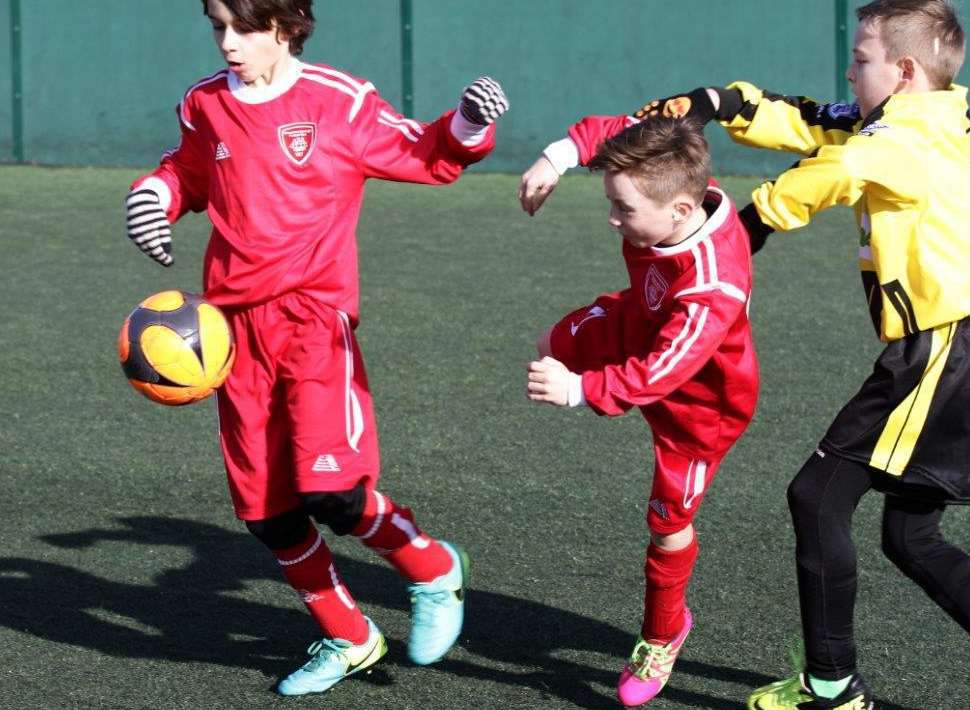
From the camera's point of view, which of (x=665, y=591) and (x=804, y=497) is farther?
(x=665, y=591)

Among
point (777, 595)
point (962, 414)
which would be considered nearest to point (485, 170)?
point (777, 595)

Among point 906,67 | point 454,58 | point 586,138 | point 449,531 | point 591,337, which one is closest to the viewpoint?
point 906,67

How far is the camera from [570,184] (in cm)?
1337

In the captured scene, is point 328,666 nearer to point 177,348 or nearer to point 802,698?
point 177,348

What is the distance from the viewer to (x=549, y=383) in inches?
134

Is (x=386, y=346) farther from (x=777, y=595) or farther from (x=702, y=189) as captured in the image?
(x=702, y=189)

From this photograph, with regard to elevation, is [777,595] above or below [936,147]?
below

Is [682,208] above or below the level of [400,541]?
above

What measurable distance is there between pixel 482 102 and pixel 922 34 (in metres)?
1.04

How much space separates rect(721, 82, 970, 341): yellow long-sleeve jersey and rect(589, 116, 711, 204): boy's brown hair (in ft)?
0.51

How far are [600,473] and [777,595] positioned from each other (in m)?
1.24

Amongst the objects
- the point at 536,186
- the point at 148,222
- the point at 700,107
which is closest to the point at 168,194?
the point at 148,222

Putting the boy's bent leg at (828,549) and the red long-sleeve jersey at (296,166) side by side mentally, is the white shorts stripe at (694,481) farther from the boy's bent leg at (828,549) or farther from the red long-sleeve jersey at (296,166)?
the red long-sleeve jersey at (296,166)

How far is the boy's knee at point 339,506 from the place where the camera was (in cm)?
389
